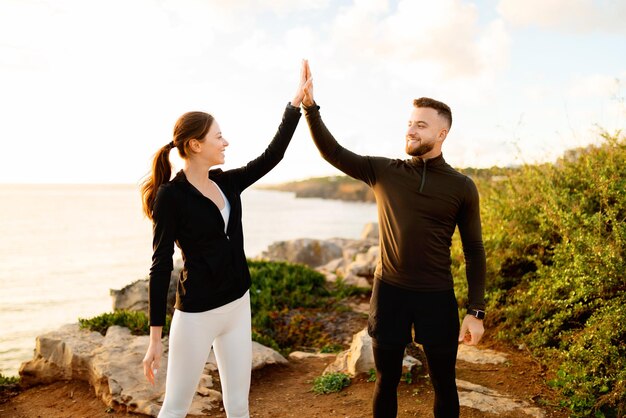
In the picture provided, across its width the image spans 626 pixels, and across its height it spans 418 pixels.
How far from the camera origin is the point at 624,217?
17.2 ft

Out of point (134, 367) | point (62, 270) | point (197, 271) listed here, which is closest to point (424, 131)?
point (197, 271)

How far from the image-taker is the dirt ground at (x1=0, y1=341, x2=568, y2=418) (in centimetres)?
476

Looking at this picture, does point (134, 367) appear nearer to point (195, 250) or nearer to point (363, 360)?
point (363, 360)

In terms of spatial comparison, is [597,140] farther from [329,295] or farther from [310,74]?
[329,295]

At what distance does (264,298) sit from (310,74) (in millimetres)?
6771

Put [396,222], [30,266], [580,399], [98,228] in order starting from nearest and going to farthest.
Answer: [396,222] → [580,399] → [30,266] → [98,228]

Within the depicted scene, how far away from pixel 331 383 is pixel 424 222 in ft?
9.40

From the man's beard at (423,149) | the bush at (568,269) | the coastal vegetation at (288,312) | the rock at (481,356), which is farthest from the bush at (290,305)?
the man's beard at (423,149)

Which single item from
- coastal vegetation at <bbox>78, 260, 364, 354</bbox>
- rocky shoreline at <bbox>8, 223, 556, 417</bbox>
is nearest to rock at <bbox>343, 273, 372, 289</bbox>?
coastal vegetation at <bbox>78, 260, 364, 354</bbox>

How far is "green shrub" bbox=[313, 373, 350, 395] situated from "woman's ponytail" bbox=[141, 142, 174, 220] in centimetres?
319

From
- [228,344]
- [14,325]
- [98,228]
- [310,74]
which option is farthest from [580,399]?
[98,228]

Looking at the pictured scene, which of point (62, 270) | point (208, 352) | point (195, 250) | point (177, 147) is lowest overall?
point (62, 270)

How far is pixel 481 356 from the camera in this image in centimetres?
595

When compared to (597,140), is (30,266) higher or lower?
lower
